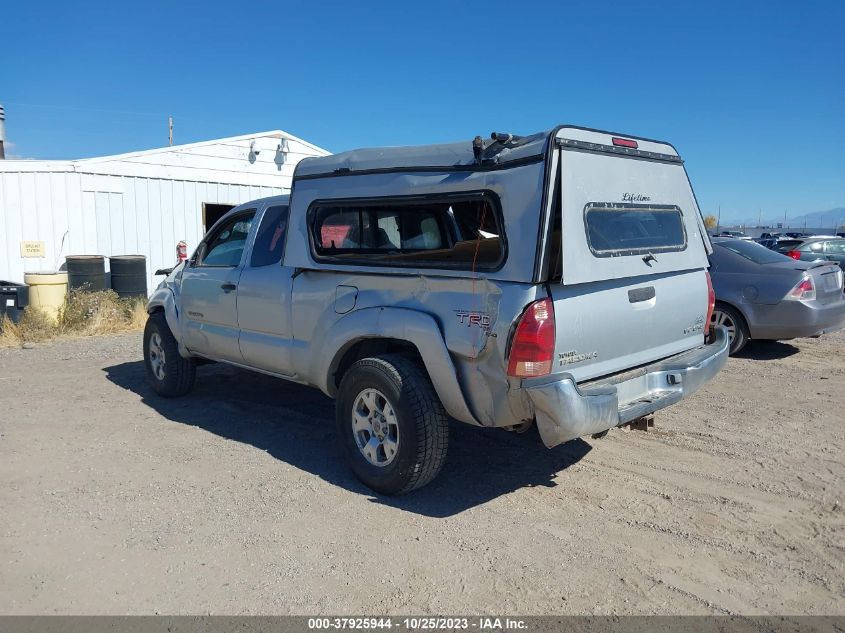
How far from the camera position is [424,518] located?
4.05 meters

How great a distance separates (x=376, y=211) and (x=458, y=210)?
30.5 inches

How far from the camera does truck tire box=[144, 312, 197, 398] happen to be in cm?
659

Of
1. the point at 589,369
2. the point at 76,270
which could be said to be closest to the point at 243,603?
the point at 589,369

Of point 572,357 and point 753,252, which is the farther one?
point 753,252

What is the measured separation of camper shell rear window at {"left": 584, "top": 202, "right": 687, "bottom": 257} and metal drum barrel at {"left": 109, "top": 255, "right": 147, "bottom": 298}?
9413 millimetres

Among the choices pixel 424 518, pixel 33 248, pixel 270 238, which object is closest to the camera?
pixel 424 518

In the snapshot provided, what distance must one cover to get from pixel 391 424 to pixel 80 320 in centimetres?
798

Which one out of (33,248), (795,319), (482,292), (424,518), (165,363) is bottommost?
(424,518)

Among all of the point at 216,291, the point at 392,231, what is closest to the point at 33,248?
the point at 216,291

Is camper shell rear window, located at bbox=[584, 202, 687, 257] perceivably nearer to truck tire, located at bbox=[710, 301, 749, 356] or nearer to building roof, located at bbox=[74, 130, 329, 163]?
truck tire, located at bbox=[710, 301, 749, 356]

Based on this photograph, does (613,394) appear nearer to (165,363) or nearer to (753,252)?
(165,363)

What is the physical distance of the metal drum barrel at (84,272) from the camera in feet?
35.6

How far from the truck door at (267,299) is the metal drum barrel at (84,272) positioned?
650cm

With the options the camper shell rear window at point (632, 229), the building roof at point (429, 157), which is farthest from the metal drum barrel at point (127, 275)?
the camper shell rear window at point (632, 229)
